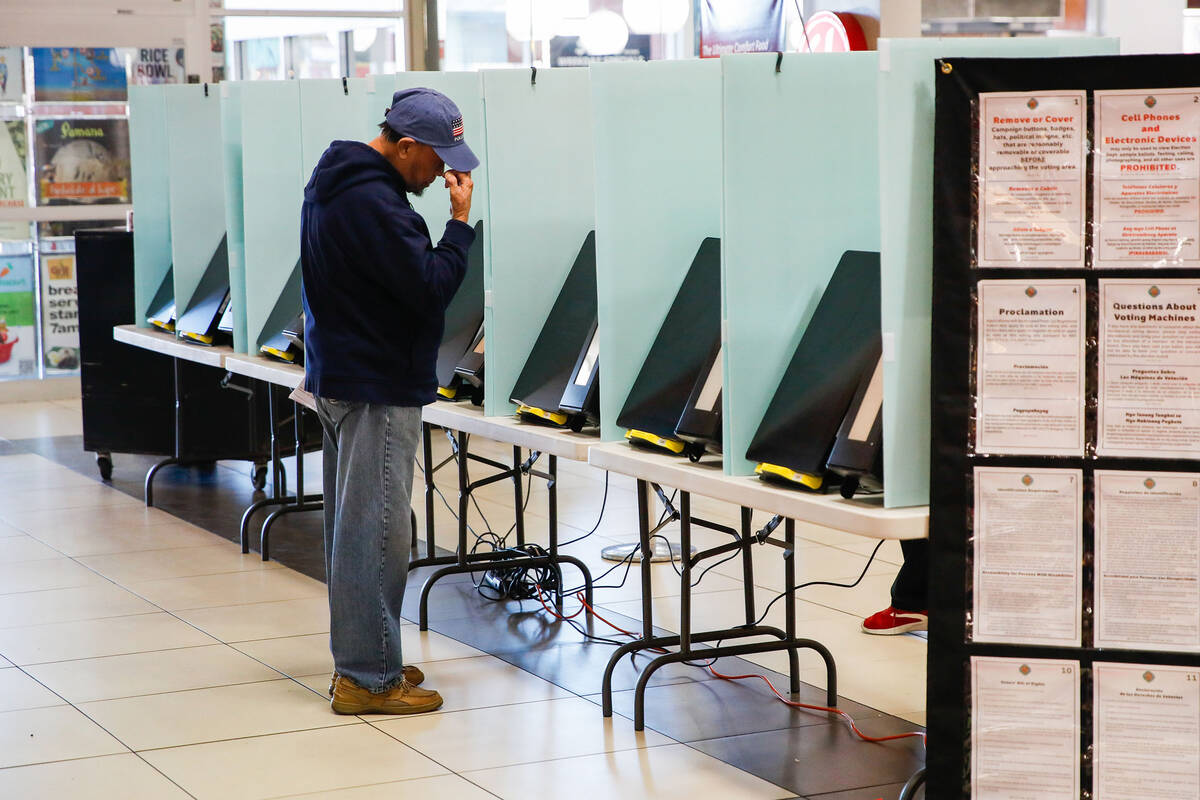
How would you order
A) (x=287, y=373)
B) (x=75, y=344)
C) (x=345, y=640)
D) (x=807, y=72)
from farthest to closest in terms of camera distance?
(x=75, y=344), (x=287, y=373), (x=345, y=640), (x=807, y=72)

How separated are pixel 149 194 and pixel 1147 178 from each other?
171 inches

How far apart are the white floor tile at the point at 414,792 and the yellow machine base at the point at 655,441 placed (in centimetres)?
82

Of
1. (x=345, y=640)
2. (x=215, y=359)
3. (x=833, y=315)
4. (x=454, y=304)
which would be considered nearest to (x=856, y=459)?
(x=833, y=315)

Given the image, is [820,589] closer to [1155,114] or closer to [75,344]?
[1155,114]

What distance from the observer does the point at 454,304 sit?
418 centimetres

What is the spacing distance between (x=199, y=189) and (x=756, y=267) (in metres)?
3.12

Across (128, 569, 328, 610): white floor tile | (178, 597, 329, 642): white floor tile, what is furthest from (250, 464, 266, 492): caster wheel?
(178, 597, 329, 642): white floor tile

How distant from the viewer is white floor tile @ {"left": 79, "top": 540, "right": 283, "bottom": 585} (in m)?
4.79

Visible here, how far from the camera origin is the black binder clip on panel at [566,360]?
3.57 m

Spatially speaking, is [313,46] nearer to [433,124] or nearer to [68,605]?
[68,605]

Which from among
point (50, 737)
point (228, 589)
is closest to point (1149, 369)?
point (50, 737)

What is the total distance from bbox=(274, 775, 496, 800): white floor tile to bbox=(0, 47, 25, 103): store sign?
683cm

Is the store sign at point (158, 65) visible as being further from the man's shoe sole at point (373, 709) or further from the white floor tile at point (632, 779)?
the white floor tile at point (632, 779)

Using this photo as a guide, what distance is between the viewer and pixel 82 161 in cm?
891
